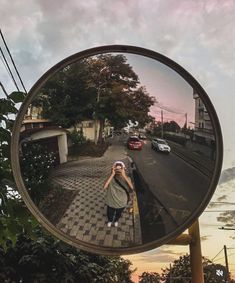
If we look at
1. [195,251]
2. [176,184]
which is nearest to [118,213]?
[176,184]

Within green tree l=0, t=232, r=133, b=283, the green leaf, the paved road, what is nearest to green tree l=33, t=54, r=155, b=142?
the paved road

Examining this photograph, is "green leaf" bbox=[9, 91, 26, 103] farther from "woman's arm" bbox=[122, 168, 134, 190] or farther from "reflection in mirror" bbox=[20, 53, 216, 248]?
"woman's arm" bbox=[122, 168, 134, 190]

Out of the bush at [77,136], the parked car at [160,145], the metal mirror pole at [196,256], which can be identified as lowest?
the metal mirror pole at [196,256]

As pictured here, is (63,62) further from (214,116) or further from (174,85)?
(214,116)

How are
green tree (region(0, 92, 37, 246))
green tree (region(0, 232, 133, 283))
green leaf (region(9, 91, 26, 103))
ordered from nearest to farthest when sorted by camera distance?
green tree (region(0, 92, 37, 246)) → green leaf (region(9, 91, 26, 103)) → green tree (region(0, 232, 133, 283))

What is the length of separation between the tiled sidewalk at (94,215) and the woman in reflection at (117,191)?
0.02 meters

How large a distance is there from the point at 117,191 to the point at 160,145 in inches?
12.0

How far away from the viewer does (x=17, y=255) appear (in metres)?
6.58

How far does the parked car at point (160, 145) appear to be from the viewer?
2.18m

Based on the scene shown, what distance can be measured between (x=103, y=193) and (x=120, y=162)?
0.16 meters

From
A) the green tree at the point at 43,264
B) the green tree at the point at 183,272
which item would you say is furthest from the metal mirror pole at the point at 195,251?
the green tree at the point at 183,272

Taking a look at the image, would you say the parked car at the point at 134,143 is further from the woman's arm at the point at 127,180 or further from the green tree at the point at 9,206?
the green tree at the point at 9,206

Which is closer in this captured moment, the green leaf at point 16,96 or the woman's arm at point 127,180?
the woman's arm at point 127,180

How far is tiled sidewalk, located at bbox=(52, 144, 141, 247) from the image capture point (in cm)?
210
